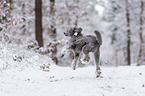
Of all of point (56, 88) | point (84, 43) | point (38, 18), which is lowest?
point (56, 88)

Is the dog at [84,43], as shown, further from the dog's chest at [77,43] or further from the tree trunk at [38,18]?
the tree trunk at [38,18]

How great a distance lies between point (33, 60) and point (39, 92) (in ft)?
11.8

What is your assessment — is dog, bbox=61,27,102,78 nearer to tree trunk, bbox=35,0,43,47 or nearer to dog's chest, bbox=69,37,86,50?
dog's chest, bbox=69,37,86,50

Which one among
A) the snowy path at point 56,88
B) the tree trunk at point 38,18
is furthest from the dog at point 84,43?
the tree trunk at point 38,18

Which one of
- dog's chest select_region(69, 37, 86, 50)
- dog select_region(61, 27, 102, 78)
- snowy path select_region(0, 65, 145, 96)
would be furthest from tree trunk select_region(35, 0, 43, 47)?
snowy path select_region(0, 65, 145, 96)

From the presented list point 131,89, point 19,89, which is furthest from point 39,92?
point 131,89

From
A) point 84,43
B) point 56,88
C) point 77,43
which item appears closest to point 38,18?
point 77,43

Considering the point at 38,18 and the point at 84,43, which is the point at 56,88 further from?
the point at 38,18

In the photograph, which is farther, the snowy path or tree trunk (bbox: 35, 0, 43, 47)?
tree trunk (bbox: 35, 0, 43, 47)

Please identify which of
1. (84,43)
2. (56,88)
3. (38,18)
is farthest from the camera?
(38,18)

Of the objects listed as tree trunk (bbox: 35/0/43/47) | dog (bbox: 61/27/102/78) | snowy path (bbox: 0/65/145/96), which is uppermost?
tree trunk (bbox: 35/0/43/47)

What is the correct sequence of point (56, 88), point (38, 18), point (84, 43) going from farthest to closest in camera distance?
point (38, 18), point (84, 43), point (56, 88)

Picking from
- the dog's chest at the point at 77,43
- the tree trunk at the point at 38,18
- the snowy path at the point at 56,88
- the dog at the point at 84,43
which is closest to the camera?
the snowy path at the point at 56,88

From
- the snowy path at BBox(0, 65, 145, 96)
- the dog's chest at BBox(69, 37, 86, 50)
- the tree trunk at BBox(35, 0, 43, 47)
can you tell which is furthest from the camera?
the tree trunk at BBox(35, 0, 43, 47)
